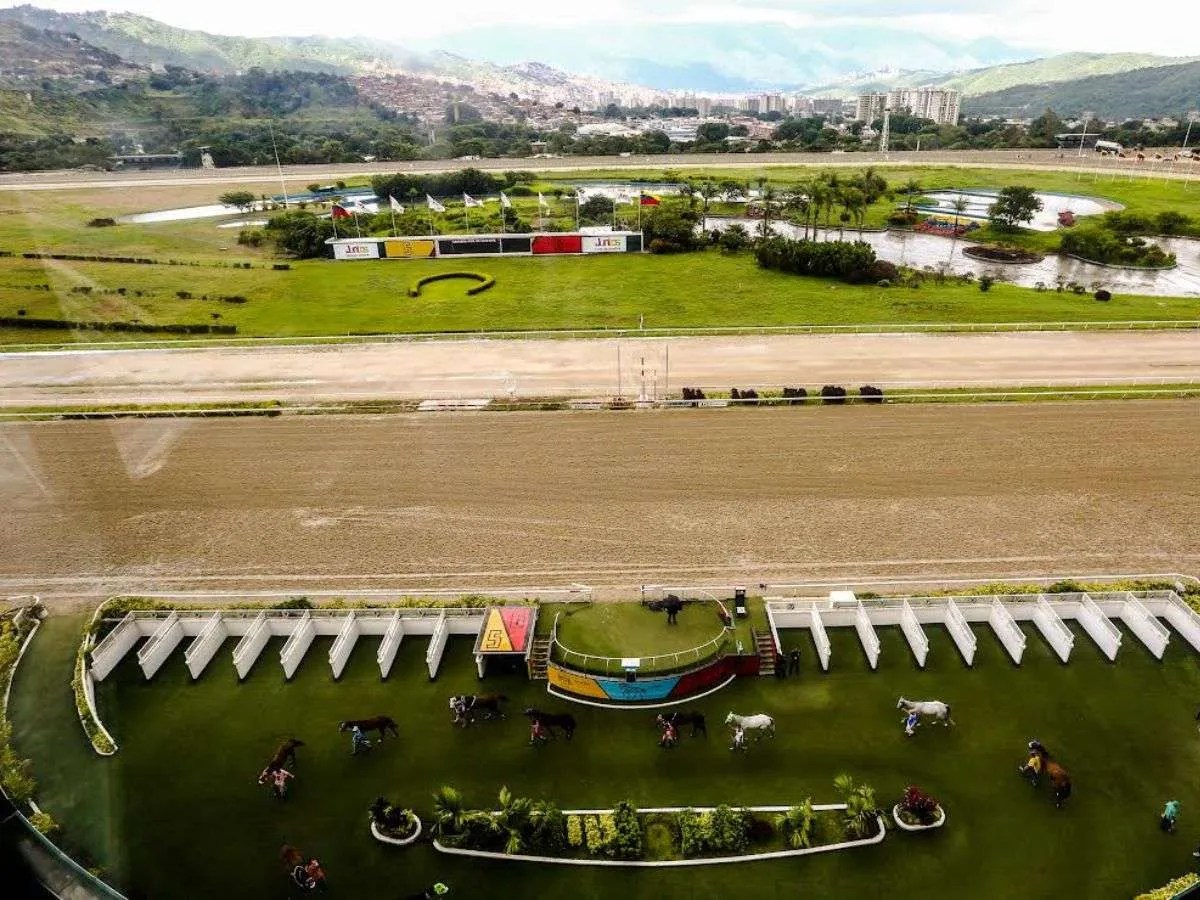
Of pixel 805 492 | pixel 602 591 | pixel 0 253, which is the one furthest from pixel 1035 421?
pixel 0 253

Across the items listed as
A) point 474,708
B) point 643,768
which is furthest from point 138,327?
point 643,768

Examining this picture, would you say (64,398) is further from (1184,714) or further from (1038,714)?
(1184,714)

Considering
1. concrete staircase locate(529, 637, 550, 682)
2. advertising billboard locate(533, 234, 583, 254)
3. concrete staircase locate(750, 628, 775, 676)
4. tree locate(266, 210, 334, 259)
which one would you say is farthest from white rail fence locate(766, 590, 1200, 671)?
tree locate(266, 210, 334, 259)

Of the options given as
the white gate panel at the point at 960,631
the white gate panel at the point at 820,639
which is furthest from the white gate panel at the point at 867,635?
the white gate panel at the point at 960,631

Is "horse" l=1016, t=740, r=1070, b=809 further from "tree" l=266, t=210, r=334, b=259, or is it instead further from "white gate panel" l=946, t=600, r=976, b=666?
"tree" l=266, t=210, r=334, b=259

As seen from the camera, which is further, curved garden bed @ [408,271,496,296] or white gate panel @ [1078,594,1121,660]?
curved garden bed @ [408,271,496,296]
